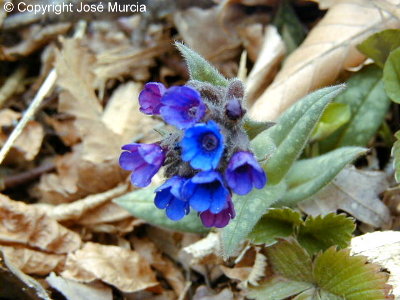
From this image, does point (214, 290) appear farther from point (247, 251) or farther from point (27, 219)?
point (27, 219)

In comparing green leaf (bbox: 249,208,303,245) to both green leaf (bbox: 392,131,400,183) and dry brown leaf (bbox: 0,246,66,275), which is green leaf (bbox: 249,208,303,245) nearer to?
green leaf (bbox: 392,131,400,183)

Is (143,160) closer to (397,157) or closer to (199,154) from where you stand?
(199,154)

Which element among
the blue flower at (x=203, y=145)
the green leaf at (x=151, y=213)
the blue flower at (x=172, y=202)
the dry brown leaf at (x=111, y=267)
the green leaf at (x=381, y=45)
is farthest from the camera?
the green leaf at (x=381, y=45)

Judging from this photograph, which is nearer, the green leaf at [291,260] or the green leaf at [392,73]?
the green leaf at [291,260]

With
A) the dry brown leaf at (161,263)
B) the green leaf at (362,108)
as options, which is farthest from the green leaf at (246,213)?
the green leaf at (362,108)

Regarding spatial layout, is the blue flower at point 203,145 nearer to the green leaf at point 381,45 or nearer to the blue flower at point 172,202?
the blue flower at point 172,202

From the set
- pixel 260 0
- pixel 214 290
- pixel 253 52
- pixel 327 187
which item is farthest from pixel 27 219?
pixel 260 0

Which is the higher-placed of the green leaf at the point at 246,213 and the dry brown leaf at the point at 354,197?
the green leaf at the point at 246,213

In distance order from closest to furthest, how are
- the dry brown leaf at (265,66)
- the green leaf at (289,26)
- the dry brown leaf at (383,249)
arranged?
the dry brown leaf at (383,249)
the dry brown leaf at (265,66)
the green leaf at (289,26)
